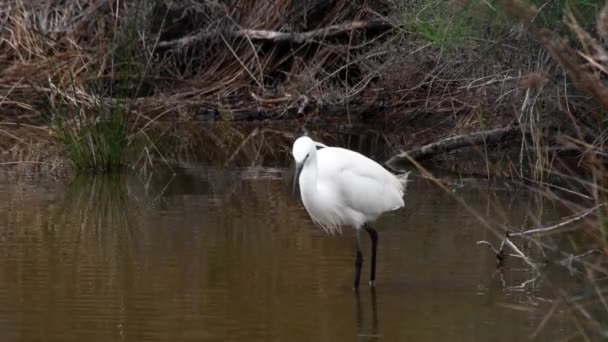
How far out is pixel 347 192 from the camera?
629cm

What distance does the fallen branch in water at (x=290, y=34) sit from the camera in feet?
45.8

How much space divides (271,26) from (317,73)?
1033 millimetres

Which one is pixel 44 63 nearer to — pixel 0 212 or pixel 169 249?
pixel 0 212

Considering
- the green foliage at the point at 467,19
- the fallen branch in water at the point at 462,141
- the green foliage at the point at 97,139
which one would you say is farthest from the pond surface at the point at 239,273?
the green foliage at the point at 467,19

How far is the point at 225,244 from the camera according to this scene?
701 centimetres

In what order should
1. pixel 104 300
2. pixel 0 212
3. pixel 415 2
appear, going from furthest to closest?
pixel 415 2 → pixel 0 212 → pixel 104 300

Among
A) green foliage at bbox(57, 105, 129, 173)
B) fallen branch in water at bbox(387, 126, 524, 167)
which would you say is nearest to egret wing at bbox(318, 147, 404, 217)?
fallen branch in water at bbox(387, 126, 524, 167)

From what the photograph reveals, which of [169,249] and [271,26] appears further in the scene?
[271,26]

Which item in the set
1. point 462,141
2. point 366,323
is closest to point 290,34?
point 462,141

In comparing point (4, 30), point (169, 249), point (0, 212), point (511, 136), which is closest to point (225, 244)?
point (169, 249)

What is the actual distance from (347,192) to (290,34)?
26.8 ft

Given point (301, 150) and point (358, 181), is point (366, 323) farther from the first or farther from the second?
point (358, 181)

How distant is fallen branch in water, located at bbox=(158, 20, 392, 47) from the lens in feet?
45.8

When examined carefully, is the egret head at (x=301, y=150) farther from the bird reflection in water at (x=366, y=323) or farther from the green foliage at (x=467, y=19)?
the green foliage at (x=467, y=19)
